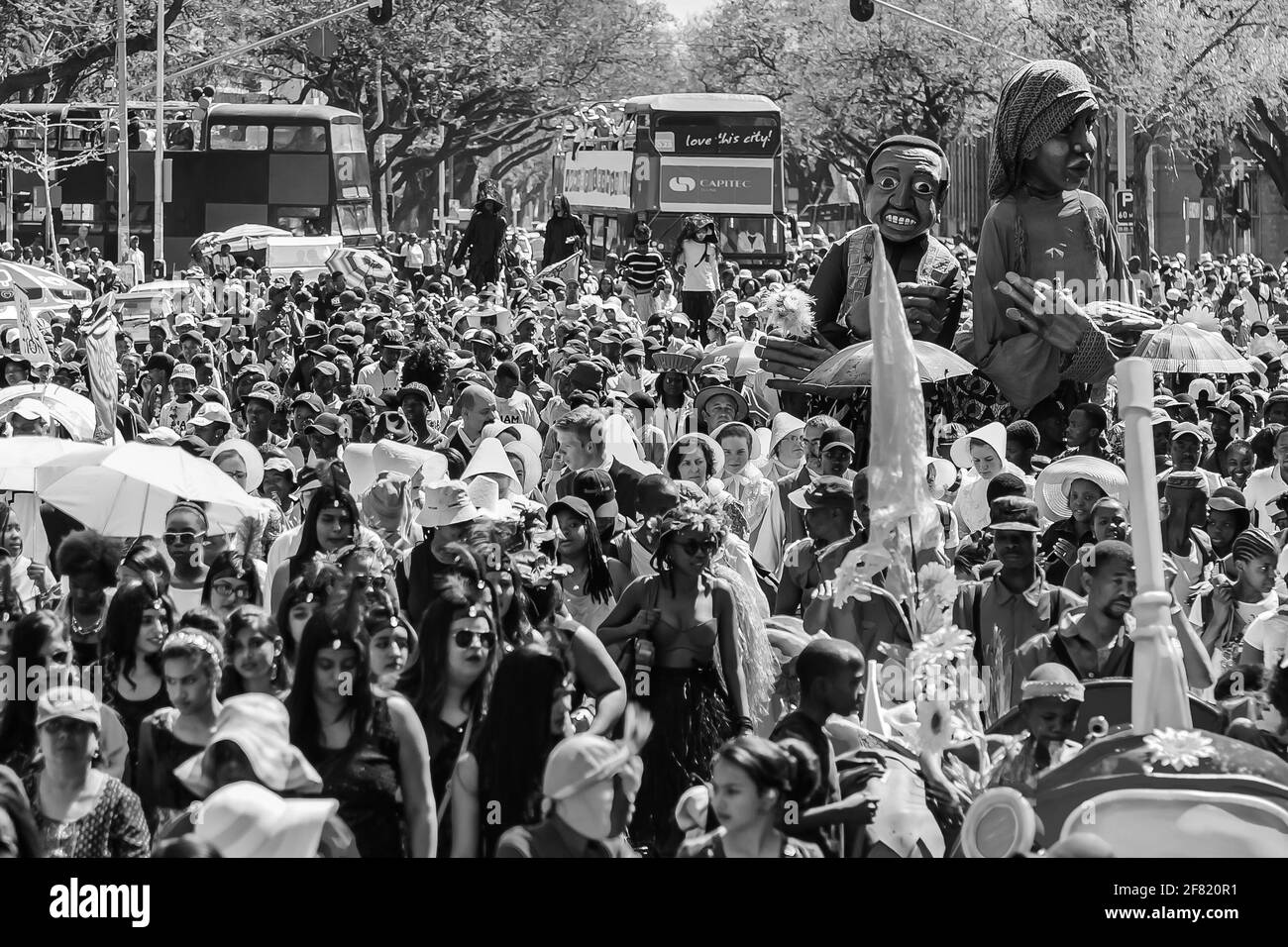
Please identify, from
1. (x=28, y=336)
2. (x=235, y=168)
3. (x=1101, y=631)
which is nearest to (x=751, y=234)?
(x=235, y=168)

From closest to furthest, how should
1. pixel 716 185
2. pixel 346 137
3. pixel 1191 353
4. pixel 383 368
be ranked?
pixel 1191 353
pixel 383 368
pixel 716 185
pixel 346 137

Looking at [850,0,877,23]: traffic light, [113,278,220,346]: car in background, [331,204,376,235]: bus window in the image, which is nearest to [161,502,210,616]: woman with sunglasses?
[113,278,220,346]: car in background

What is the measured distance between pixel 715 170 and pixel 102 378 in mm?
26998

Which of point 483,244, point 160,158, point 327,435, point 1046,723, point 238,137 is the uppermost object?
point 238,137

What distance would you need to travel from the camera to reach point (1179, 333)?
1433 centimetres

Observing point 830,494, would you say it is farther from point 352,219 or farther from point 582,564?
point 352,219

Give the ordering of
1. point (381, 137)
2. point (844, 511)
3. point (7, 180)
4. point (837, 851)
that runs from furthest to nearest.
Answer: point (381, 137) < point (7, 180) < point (844, 511) < point (837, 851)

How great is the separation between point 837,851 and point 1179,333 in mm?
9245

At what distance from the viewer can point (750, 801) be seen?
524 centimetres

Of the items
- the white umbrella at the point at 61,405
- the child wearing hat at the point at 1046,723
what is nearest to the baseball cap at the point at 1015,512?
the child wearing hat at the point at 1046,723

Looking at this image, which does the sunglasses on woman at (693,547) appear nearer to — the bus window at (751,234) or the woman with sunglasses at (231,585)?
the woman with sunglasses at (231,585)

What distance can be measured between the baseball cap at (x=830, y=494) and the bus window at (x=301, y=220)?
38716mm

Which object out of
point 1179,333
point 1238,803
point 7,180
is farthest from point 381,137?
point 1238,803

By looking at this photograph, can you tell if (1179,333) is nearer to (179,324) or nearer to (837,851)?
(179,324)
